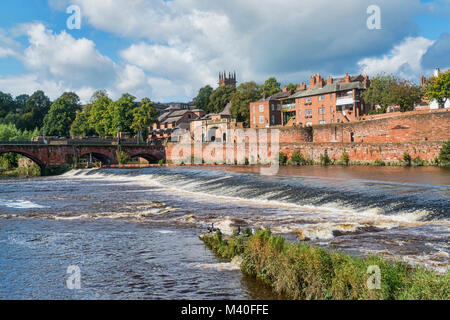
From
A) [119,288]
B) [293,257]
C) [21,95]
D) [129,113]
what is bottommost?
[119,288]

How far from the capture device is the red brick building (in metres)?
81.4

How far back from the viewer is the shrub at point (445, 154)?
5093cm

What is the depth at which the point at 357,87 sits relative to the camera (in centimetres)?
8125

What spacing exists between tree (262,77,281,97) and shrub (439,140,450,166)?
6435 cm

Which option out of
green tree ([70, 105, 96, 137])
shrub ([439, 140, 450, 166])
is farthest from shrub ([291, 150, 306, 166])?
green tree ([70, 105, 96, 137])

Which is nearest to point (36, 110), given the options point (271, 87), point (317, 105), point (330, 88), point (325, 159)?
point (271, 87)

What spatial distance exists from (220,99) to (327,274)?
123680mm

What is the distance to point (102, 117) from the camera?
11838cm

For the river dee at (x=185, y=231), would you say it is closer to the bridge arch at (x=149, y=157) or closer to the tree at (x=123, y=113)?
the bridge arch at (x=149, y=157)

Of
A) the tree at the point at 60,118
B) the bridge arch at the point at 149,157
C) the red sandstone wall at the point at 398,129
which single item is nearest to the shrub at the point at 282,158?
the red sandstone wall at the point at 398,129
